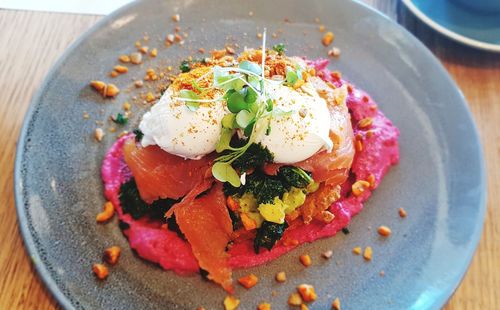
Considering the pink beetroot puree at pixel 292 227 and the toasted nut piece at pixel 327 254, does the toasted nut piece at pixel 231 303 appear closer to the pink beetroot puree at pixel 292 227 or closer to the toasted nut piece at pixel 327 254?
the pink beetroot puree at pixel 292 227

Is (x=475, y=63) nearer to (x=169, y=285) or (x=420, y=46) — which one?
(x=420, y=46)

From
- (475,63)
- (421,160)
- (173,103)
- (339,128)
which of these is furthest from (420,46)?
(173,103)

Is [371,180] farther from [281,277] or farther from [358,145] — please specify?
[281,277]

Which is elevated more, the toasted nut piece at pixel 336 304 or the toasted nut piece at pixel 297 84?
the toasted nut piece at pixel 297 84

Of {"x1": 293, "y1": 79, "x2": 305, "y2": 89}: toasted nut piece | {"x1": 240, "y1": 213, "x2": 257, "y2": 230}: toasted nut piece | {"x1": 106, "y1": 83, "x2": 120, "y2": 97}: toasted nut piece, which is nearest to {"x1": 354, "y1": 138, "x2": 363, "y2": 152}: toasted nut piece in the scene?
{"x1": 293, "y1": 79, "x2": 305, "y2": 89}: toasted nut piece

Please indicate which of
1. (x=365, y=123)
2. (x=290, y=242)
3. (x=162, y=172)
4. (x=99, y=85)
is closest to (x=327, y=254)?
(x=290, y=242)

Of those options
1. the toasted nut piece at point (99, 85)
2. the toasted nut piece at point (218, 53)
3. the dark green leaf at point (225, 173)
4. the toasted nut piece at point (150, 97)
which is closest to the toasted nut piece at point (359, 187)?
the dark green leaf at point (225, 173)
